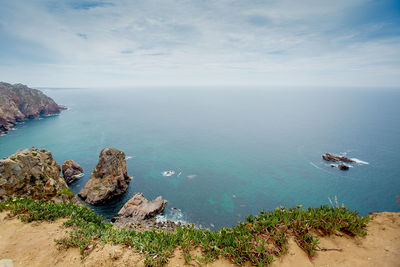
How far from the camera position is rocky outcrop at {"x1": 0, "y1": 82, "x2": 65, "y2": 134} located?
382 feet

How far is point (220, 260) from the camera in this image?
8898 mm

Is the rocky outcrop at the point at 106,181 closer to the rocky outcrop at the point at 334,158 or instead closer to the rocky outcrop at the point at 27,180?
the rocky outcrop at the point at 27,180

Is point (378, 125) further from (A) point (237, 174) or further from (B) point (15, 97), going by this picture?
(B) point (15, 97)

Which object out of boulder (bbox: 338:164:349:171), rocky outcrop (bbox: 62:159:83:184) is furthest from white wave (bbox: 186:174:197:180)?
boulder (bbox: 338:164:349:171)

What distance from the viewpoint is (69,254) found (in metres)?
9.56

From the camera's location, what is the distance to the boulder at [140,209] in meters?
39.1

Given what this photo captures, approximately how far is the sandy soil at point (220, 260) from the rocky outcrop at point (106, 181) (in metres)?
38.1

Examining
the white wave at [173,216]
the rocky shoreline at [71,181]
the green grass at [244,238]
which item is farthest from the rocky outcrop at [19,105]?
the green grass at [244,238]

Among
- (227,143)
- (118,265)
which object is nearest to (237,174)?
(227,143)

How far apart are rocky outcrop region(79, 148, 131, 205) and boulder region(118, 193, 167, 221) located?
8.73 metres

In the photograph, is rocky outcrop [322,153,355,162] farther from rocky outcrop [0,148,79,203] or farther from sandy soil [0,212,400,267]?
rocky outcrop [0,148,79,203]

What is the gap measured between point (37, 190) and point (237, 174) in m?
54.8

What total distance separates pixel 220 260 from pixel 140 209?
36647 mm

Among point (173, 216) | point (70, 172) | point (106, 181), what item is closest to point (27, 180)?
point (106, 181)
